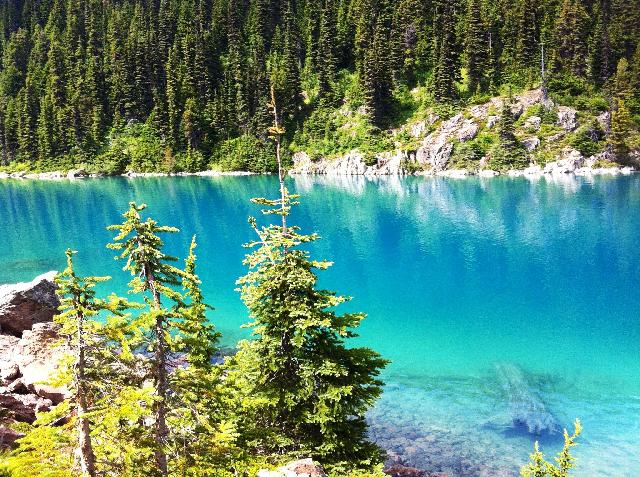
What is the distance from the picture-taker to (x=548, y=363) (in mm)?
22719

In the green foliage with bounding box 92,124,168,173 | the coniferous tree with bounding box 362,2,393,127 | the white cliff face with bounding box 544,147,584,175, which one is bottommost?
the white cliff face with bounding box 544,147,584,175

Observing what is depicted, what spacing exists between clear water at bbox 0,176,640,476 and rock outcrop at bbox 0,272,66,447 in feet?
33.7

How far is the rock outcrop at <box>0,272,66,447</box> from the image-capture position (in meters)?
11.6

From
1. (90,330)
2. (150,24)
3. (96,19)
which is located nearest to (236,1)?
(150,24)

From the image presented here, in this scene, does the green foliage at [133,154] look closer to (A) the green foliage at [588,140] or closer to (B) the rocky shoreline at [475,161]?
(B) the rocky shoreline at [475,161]

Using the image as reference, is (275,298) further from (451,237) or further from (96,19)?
(96,19)

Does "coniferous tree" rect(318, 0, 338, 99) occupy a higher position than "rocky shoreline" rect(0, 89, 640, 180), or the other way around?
"coniferous tree" rect(318, 0, 338, 99)

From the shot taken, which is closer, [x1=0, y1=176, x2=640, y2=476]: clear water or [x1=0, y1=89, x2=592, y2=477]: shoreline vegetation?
[x1=0, y1=89, x2=592, y2=477]: shoreline vegetation

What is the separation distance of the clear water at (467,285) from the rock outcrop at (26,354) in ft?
33.7

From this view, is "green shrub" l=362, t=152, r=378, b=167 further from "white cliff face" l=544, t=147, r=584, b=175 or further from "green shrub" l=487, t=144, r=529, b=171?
"white cliff face" l=544, t=147, r=584, b=175

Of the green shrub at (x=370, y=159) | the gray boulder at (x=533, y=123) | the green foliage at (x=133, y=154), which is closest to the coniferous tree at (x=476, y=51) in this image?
the gray boulder at (x=533, y=123)

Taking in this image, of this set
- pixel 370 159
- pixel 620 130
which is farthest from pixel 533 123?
pixel 370 159

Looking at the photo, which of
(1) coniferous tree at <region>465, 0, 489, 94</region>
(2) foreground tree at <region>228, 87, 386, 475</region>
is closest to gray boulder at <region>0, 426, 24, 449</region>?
(2) foreground tree at <region>228, 87, 386, 475</region>

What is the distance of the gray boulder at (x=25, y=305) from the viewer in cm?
2052
